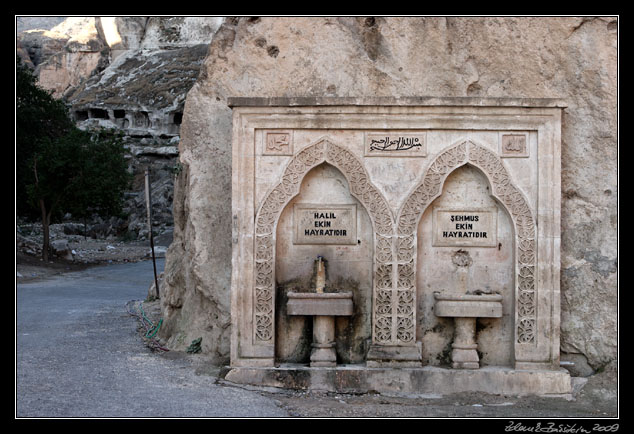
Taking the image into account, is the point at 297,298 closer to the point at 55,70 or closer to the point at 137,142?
the point at 137,142

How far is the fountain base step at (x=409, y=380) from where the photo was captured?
6930 millimetres

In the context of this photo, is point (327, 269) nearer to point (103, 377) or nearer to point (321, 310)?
point (321, 310)

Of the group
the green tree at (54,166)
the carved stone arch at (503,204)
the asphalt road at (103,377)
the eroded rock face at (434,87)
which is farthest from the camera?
the green tree at (54,166)

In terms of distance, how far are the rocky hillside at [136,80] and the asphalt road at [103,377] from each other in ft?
76.2

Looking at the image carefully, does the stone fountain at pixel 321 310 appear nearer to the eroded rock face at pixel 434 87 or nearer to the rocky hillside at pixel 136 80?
the eroded rock face at pixel 434 87

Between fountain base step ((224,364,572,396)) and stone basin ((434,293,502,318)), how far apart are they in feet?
2.00

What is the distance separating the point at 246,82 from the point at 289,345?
10.5ft

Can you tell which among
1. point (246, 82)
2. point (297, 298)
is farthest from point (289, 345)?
point (246, 82)

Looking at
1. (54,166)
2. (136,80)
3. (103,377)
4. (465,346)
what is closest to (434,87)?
(465,346)

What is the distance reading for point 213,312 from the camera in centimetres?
813

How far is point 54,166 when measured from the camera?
21484 mm

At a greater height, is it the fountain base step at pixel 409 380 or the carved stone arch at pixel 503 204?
the carved stone arch at pixel 503 204

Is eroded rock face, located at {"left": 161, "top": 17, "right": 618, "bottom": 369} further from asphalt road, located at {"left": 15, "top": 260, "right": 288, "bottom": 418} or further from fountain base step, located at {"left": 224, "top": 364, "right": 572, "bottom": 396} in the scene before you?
asphalt road, located at {"left": 15, "top": 260, "right": 288, "bottom": 418}

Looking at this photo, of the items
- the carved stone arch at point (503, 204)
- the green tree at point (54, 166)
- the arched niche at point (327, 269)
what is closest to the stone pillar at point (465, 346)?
the carved stone arch at point (503, 204)
